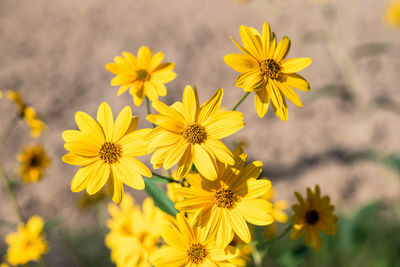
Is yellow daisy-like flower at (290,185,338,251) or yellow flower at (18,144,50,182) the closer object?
yellow daisy-like flower at (290,185,338,251)

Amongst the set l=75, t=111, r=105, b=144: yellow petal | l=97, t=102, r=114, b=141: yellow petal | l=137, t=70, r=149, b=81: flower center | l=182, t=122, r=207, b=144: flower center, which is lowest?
l=75, t=111, r=105, b=144: yellow petal

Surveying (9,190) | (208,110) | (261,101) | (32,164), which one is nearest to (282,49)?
(261,101)

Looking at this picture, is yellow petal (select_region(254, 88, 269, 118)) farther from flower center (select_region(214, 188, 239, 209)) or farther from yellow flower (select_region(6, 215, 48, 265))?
yellow flower (select_region(6, 215, 48, 265))

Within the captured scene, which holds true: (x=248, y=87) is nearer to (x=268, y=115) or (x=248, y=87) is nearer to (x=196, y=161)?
(x=196, y=161)

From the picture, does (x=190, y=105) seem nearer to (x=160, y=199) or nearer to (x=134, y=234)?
(x=160, y=199)

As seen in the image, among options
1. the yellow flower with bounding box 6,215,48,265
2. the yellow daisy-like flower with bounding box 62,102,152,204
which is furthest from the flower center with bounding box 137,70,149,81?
the yellow flower with bounding box 6,215,48,265

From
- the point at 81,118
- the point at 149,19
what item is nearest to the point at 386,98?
the point at 149,19

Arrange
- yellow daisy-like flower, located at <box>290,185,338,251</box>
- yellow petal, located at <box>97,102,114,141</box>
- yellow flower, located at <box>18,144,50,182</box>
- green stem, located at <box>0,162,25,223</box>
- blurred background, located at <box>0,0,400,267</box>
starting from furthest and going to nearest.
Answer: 1. blurred background, located at <box>0,0,400,267</box>
2. yellow flower, located at <box>18,144,50,182</box>
3. green stem, located at <box>0,162,25,223</box>
4. yellow daisy-like flower, located at <box>290,185,338,251</box>
5. yellow petal, located at <box>97,102,114,141</box>

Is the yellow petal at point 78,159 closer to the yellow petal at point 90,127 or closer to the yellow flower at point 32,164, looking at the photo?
the yellow petal at point 90,127
